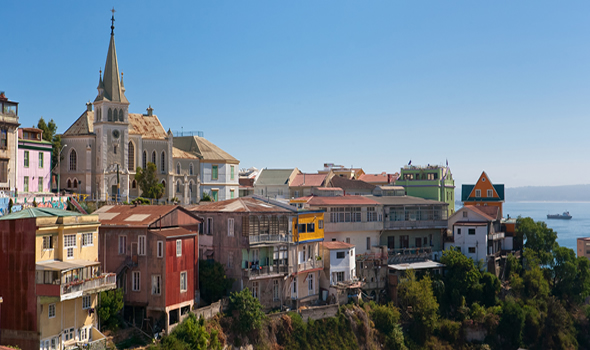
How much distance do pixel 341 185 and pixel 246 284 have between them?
42.0m

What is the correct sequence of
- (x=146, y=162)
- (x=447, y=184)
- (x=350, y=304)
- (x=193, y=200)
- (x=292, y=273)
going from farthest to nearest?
(x=447, y=184), (x=193, y=200), (x=146, y=162), (x=350, y=304), (x=292, y=273)

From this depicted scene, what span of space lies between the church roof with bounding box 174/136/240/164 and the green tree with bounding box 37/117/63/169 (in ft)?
54.6

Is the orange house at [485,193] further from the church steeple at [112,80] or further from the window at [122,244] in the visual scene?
the window at [122,244]

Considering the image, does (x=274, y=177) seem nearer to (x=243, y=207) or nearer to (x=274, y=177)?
(x=274, y=177)

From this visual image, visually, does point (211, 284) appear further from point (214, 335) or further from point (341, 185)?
point (341, 185)

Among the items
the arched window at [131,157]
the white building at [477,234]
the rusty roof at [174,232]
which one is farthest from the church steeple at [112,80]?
the white building at [477,234]

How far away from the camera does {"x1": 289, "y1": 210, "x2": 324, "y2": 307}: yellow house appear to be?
4956 cm

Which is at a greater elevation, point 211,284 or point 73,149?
point 73,149

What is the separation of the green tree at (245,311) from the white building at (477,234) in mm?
28118

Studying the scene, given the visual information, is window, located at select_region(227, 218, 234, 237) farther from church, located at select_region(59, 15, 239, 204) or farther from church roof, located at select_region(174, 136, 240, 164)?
church roof, located at select_region(174, 136, 240, 164)

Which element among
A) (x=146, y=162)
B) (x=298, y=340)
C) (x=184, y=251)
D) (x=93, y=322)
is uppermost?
(x=146, y=162)

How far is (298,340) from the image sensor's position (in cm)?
4662

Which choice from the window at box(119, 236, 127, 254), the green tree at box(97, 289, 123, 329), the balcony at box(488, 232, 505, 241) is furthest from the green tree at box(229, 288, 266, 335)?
the balcony at box(488, 232, 505, 241)

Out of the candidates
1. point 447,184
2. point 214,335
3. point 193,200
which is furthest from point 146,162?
point 447,184
